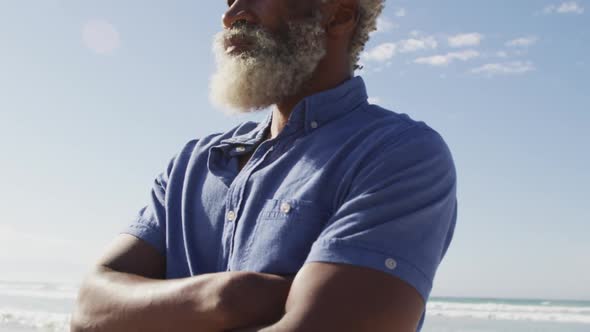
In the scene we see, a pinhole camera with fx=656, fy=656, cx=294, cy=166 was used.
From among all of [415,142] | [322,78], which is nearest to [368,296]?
[415,142]

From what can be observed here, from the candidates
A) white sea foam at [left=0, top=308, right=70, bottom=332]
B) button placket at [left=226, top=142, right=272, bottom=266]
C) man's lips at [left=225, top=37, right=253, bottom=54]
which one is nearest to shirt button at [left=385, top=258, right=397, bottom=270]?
button placket at [left=226, top=142, right=272, bottom=266]

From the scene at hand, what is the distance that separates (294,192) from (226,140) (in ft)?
1.46

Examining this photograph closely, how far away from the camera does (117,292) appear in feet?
6.22

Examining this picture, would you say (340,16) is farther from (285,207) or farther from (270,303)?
(270,303)

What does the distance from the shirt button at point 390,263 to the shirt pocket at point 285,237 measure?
23 centimetres

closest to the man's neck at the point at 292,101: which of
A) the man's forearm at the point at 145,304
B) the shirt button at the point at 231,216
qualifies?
the shirt button at the point at 231,216

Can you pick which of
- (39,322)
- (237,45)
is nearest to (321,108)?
(237,45)

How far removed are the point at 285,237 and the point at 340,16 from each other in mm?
983

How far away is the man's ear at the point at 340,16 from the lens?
234 cm

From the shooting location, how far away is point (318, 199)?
1.79 meters

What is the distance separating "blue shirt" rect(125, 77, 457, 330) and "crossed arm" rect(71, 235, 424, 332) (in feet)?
0.16

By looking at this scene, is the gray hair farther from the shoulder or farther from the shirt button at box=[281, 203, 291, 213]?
the shirt button at box=[281, 203, 291, 213]

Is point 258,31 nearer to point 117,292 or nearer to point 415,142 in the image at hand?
point 415,142

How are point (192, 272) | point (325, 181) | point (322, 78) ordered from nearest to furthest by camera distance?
1. point (325, 181)
2. point (192, 272)
3. point (322, 78)
